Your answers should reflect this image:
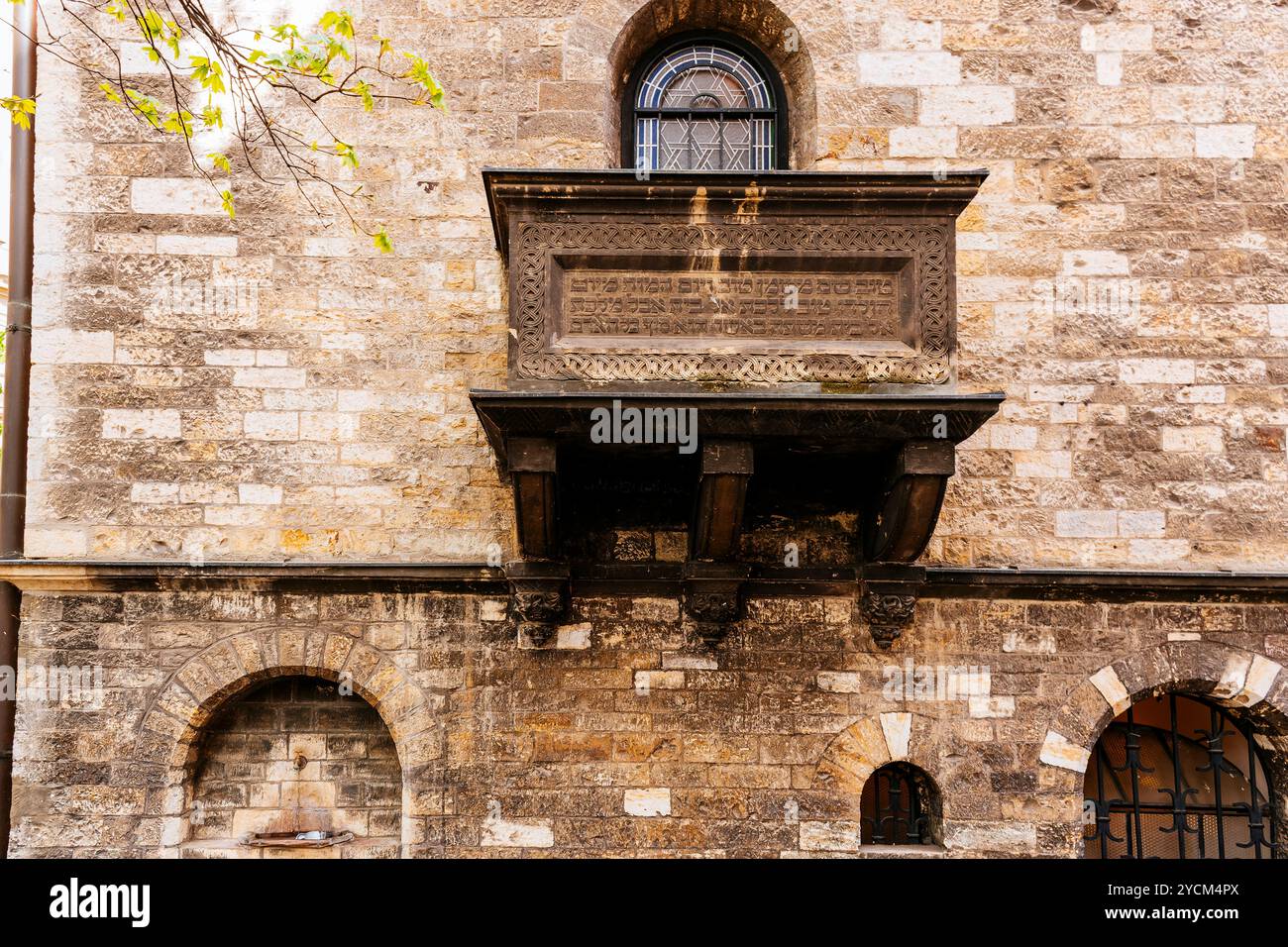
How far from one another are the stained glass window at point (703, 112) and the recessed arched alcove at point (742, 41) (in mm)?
113

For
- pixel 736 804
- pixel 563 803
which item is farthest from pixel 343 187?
pixel 736 804

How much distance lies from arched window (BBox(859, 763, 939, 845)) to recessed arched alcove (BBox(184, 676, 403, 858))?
280 cm

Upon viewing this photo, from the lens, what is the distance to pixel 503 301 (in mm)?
5512

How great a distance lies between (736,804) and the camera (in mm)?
5148

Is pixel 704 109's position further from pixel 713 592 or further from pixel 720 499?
pixel 713 592

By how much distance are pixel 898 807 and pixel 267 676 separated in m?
3.84

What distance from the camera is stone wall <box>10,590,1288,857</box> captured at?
5129 millimetres

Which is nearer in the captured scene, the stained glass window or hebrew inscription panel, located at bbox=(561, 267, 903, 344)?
hebrew inscription panel, located at bbox=(561, 267, 903, 344)

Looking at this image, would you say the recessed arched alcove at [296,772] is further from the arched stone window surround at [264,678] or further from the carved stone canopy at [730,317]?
the carved stone canopy at [730,317]

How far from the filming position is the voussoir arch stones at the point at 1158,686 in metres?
5.20

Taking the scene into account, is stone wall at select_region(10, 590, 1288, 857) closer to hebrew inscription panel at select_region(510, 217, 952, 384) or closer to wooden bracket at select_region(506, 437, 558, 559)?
wooden bracket at select_region(506, 437, 558, 559)

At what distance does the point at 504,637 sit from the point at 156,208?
3383 millimetres

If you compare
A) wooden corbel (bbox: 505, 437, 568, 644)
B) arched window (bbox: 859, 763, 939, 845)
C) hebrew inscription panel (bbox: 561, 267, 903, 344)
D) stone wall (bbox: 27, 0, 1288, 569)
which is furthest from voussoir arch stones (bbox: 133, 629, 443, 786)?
arched window (bbox: 859, 763, 939, 845)

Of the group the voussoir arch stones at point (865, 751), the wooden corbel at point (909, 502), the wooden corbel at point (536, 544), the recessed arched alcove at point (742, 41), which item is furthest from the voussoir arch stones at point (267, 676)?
the recessed arched alcove at point (742, 41)
